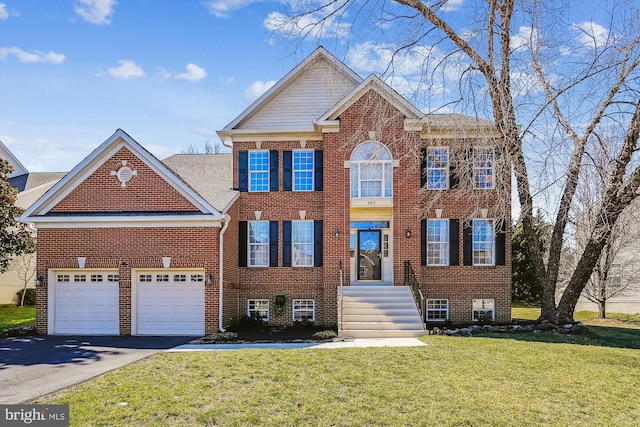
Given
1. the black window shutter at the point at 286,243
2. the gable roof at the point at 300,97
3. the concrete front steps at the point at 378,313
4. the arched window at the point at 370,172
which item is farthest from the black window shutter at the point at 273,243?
the gable roof at the point at 300,97

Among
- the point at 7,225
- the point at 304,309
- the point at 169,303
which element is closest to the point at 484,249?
the point at 304,309

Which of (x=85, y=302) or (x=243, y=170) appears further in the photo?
(x=243, y=170)

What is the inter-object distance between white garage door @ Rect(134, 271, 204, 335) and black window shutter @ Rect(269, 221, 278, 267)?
2.93 metres

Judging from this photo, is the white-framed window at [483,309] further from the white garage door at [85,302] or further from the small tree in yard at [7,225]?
the small tree in yard at [7,225]

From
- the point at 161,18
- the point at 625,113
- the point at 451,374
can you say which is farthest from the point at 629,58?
the point at 161,18

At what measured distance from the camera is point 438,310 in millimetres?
17641

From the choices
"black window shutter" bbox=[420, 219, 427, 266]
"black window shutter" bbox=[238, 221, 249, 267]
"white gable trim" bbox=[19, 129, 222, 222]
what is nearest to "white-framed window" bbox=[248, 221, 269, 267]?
"black window shutter" bbox=[238, 221, 249, 267]

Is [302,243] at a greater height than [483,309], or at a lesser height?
greater

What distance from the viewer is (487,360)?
33.6 feet

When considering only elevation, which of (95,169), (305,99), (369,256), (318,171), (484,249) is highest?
(305,99)

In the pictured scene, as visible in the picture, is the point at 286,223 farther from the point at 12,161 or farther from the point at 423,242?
the point at 12,161

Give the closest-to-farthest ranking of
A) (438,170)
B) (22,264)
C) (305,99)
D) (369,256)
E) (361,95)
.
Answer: (361,95)
(438,170)
(369,256)
(305,99)
(22,264)

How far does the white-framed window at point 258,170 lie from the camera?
1817 centimetres

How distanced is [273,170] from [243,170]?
1101 millimetres
